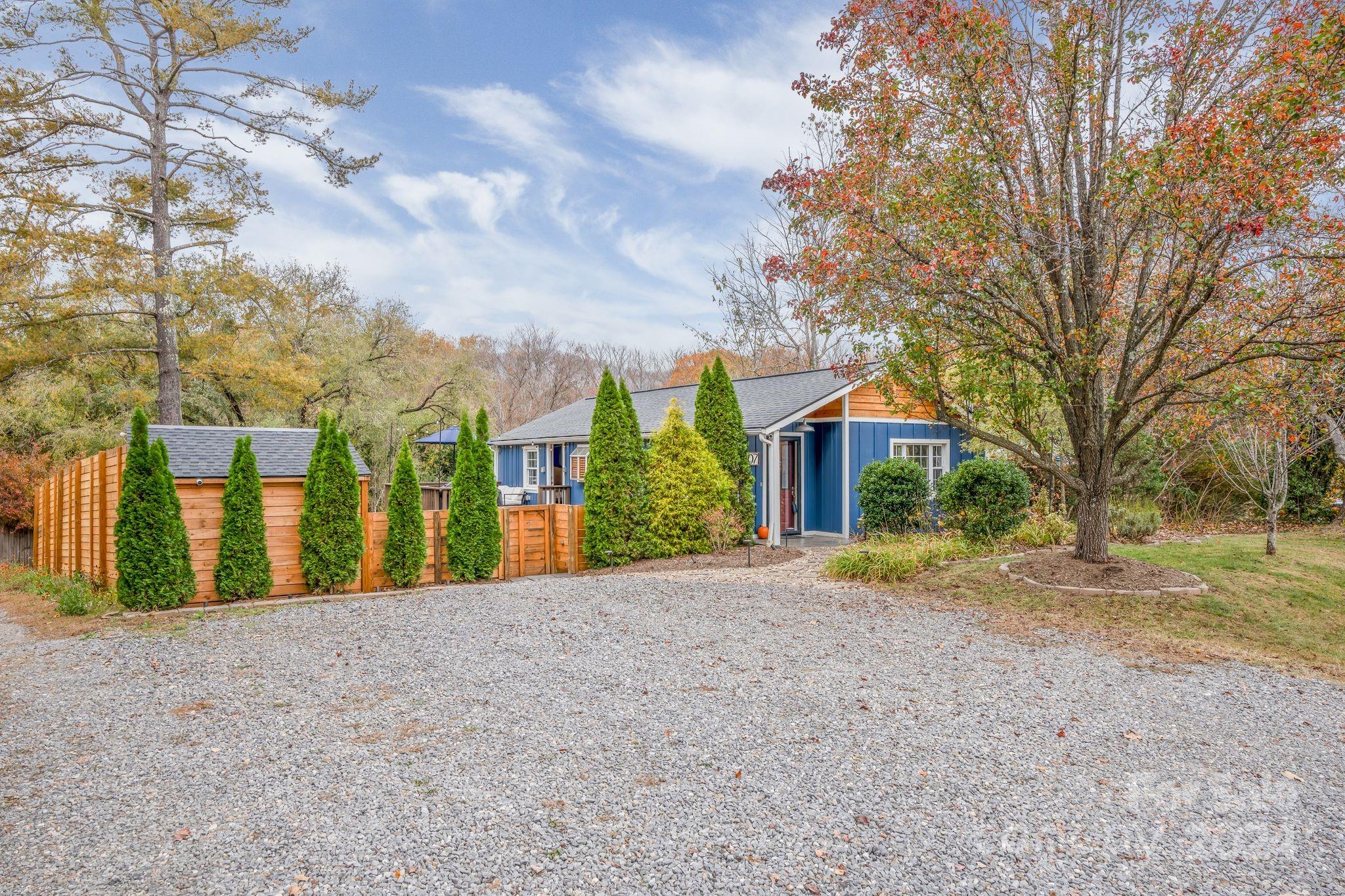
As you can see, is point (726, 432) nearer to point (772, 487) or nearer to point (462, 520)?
point (772, 487)

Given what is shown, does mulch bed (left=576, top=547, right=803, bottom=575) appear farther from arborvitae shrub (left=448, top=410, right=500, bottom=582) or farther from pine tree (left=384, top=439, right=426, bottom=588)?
pine tree (left=384, top=439, right=426, bottom=588)

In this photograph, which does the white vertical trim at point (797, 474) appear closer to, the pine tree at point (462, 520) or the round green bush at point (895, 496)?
the round green bush at point (895, 496)

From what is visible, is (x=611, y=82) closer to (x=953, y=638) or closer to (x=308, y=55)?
(x=308, y=55)

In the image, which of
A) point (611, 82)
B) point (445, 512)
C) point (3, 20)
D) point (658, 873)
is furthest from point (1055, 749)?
point (3, 20)

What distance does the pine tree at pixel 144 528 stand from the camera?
8047mm

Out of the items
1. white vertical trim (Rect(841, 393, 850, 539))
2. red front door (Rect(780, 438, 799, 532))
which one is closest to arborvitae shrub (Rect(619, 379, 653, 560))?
red front door (Rect(780, 438, 799, 532))

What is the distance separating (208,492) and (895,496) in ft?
32.5

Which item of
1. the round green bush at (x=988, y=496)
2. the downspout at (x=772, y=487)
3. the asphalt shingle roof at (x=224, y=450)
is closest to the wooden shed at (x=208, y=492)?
the asphalt shingle roof at (x=224, y=450)

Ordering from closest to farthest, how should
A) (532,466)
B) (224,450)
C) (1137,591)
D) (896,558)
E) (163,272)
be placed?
(1137,591), (224,450), (896,558), (163,272), (532,466)

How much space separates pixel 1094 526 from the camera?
28.0 feet

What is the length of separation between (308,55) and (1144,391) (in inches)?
643

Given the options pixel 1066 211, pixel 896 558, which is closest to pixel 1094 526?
pixel 896 558

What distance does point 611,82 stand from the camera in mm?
13727

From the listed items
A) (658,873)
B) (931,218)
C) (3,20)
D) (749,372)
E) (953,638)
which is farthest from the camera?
(749,372)
